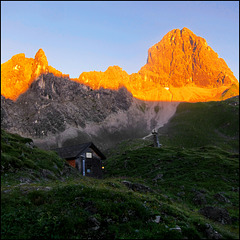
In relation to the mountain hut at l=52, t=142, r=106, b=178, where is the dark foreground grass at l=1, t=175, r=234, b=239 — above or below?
above

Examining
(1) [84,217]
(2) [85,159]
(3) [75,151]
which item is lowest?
(2) [85,159]

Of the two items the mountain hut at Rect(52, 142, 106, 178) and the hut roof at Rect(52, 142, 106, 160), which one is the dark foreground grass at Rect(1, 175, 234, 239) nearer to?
the mountain hut at Rect(52, 142, 106, 178)

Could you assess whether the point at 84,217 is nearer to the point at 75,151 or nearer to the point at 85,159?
the point at 85,159

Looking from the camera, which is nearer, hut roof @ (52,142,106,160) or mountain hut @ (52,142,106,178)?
mountain hut @ (52,142,106,178)

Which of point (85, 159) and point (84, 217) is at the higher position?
point (84, 217)

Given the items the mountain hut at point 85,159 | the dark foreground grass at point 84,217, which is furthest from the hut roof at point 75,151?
the dark foreground grass at point 84,217

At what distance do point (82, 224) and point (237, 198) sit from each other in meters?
34.2

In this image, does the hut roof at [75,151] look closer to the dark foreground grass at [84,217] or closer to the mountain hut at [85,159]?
the mountain hut at [85,159]

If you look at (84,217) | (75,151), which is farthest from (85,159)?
(84,217)

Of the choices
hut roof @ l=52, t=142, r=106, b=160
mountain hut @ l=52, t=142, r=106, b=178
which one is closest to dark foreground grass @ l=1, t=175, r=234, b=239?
mountain hut @ l=52, t=142, r=106, b=178

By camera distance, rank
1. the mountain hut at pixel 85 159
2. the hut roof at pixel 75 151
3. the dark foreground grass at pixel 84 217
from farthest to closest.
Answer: the hut roof at pixel 75 151, the mountain hut at pixel 85 159, the dark foreground grass at pixel 84 217

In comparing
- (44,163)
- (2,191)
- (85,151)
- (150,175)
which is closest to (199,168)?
(150,175)

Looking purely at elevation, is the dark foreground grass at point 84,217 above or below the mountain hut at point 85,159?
above

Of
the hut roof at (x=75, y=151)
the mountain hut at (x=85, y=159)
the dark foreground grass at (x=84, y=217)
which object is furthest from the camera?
the hut roof at (x=75, y=151)
